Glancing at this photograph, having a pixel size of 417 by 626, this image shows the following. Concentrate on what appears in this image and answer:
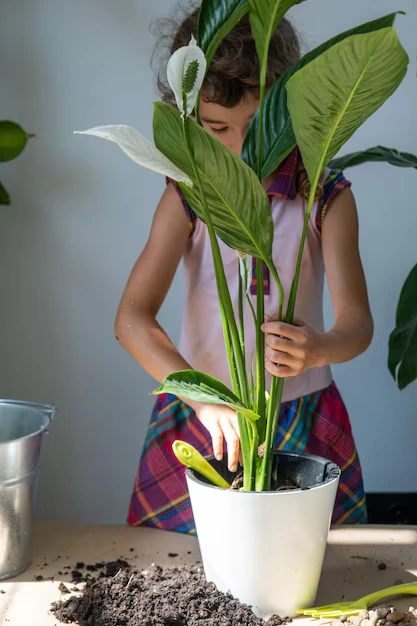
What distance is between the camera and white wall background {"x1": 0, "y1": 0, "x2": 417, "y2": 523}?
5.94 ft

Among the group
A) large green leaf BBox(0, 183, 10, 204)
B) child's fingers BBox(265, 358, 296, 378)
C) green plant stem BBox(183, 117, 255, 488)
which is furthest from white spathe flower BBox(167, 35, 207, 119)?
large green leaf BBox(0, 183, 10, 204)

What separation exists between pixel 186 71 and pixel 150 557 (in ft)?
1.91

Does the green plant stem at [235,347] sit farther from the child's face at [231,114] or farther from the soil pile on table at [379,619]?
the child's face at [231,114]

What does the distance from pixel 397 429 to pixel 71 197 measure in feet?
3.54

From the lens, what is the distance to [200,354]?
1229mm

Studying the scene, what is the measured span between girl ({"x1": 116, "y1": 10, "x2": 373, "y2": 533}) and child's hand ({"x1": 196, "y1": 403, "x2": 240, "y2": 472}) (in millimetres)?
157

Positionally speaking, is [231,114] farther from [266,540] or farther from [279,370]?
[266,540]

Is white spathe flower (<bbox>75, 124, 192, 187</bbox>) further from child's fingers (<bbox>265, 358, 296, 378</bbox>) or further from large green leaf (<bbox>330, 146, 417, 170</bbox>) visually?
large green leaf (<bbox>330, 146, 417, 170</bbox>)

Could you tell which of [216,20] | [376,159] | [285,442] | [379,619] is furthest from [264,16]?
[376,159]

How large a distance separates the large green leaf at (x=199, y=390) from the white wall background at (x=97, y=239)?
3.99ft

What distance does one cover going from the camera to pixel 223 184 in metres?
0.63

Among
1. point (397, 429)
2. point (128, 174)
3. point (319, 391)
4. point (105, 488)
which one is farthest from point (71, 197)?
point (397, 429)

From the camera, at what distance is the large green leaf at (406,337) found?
1.53 m

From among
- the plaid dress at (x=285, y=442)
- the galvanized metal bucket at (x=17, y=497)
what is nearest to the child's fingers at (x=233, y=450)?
the galvanized metal bucket at (x=17, y=497)
